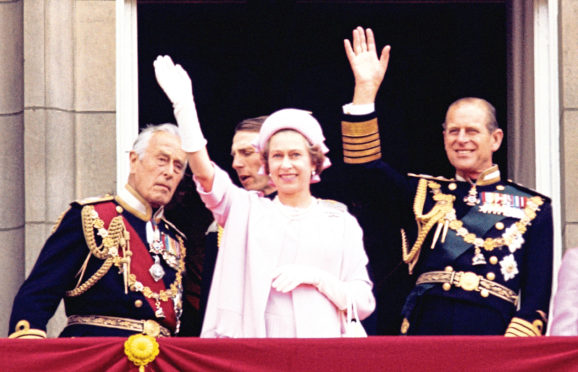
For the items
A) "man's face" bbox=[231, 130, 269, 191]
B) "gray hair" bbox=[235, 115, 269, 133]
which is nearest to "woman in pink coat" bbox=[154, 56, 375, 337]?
"man's face" bbox=[231, 130, 269, 191]

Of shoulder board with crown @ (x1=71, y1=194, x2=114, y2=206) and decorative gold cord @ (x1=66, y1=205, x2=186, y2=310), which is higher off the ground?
shoulder board with crown @ (x1=71, y1=194, x2=114, y2=206)

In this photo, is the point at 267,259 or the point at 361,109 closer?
the point at 267,259

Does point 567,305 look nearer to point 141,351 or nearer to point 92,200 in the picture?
point 141,351

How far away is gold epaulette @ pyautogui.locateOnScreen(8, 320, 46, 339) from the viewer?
23.9 feet

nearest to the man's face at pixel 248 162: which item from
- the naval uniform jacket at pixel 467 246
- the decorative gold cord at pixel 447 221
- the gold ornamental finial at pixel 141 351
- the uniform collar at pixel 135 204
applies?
the uniform collar at pixel 135 204

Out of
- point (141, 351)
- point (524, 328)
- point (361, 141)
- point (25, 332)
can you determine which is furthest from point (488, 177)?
point (25, 332)

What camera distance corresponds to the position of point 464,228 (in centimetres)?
779

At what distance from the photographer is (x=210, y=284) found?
26.1 ft

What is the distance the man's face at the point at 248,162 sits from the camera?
27.4 ft

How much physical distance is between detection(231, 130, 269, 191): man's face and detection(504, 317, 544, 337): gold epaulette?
1.60m

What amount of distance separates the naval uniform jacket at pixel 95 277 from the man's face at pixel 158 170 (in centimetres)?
11

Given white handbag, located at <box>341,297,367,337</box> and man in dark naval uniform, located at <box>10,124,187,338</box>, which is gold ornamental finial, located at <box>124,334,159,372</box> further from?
white handbag, located at <box>341,297,367,337</box>

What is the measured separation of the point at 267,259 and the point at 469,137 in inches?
52.6

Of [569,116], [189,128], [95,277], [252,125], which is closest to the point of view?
[189,128]
